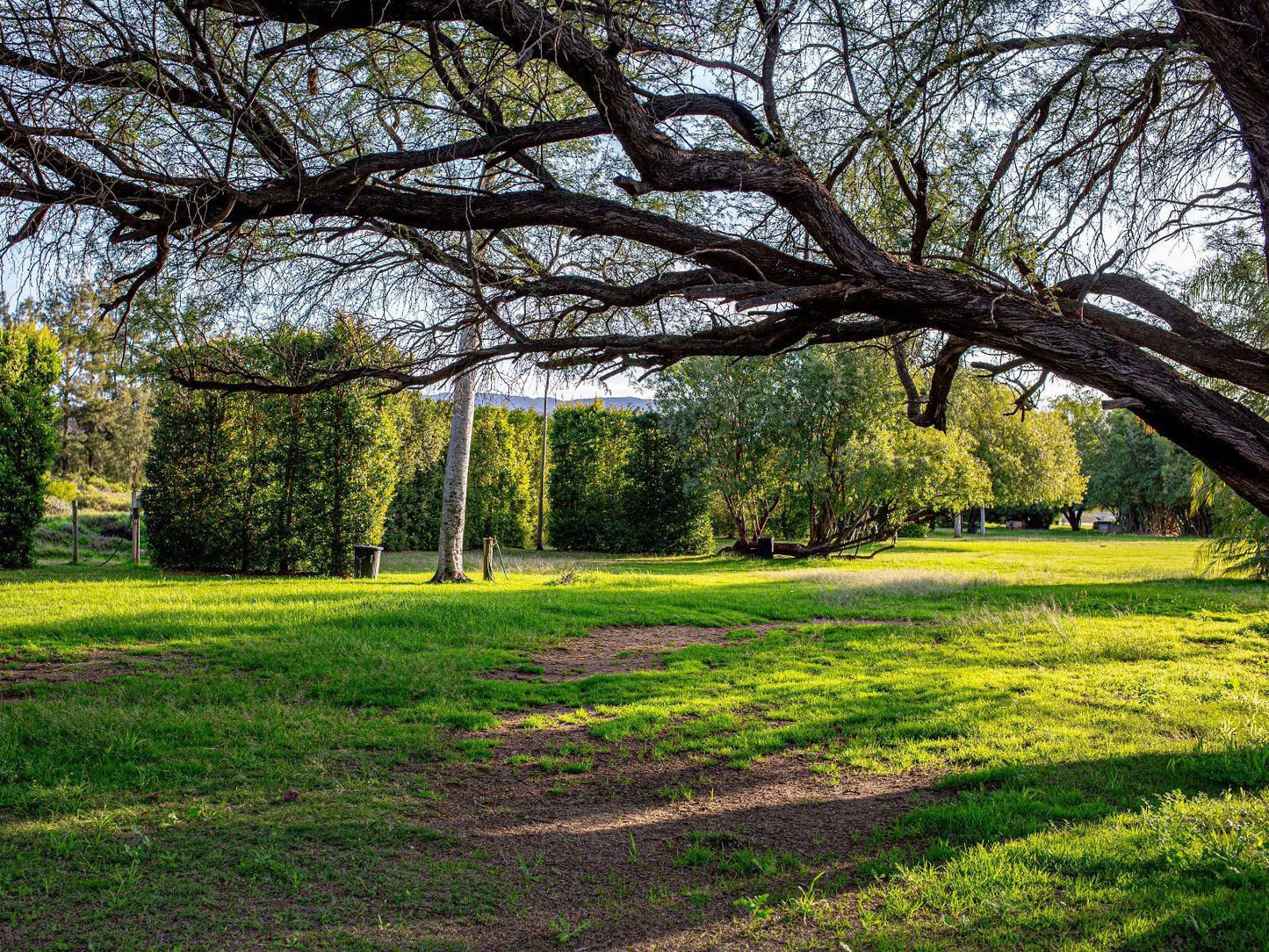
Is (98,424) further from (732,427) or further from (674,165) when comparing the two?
(674,165)

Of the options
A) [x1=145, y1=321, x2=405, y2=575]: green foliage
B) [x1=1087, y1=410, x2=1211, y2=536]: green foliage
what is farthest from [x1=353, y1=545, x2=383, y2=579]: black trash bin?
[x1=1087, y1=410, x2=1211, y2=536]: green foliage

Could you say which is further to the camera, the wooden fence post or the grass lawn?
the wooden fence post

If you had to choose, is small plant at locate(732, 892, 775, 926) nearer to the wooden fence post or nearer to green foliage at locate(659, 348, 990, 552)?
the wooden fence post

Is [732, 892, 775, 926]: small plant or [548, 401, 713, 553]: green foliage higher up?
[548, 401, 713, 553]: green foliage

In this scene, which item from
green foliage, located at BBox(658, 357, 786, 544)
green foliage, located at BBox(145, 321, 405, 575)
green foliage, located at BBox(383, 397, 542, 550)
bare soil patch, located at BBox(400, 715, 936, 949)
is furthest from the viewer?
green foliage, located at BBox(383, 397, 542, 550)

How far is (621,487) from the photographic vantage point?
81.6ft

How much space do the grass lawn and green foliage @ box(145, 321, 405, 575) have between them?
5.06 metres

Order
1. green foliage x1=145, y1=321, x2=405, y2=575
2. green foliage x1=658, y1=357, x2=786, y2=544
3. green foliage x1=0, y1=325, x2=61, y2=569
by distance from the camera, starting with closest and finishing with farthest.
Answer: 1. green foliage x1=0, y1=325, x2=61, y2=569
2. green foliage x1=145, y1=321, x2=405, y2=575
3. green foliage x1=658, y1=357, x2=786, y2=544

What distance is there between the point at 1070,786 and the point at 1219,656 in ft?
16.3

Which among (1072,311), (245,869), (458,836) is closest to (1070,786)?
(1072,311)

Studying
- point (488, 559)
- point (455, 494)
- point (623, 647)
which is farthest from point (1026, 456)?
point (623, 647)

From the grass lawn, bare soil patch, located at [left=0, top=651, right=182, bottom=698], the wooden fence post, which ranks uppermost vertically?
the wooden fence post

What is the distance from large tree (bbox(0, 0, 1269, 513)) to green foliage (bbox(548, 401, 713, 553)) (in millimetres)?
17005

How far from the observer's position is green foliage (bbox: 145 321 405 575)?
14125 millimetres
